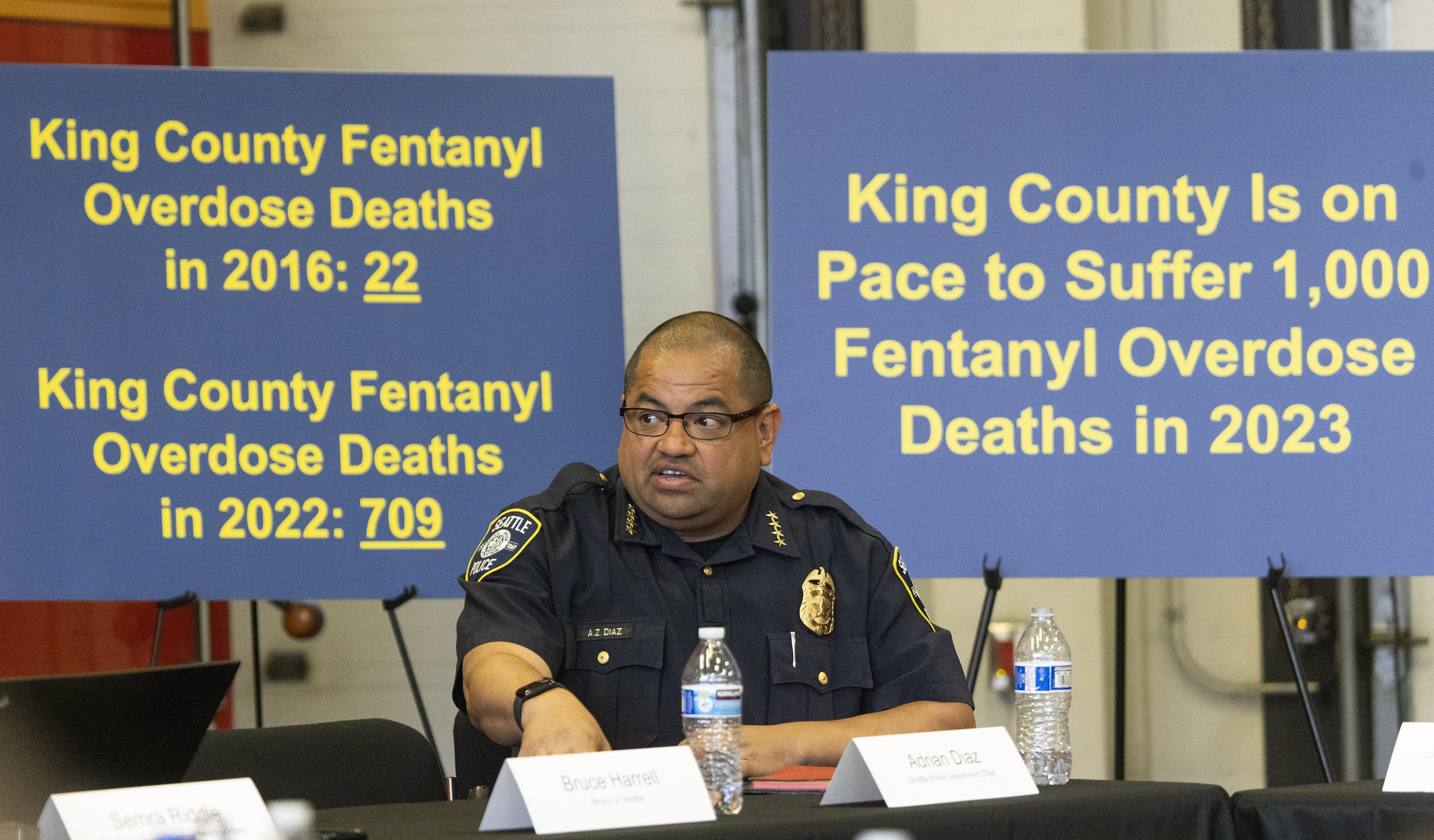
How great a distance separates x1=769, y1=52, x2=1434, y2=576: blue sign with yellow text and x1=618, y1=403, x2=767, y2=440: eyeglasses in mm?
965

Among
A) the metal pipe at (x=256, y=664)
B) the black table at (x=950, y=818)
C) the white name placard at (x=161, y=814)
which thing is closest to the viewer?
the white name placard at (x=161, y=814)

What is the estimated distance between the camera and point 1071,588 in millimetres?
3939

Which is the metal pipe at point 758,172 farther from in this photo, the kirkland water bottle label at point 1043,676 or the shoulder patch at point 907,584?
the kirkland water bottle label at point 1043,676

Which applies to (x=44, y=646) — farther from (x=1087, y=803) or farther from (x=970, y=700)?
(x=1087, y=803)

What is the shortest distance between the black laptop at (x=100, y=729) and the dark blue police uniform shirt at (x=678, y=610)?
58 centimetres

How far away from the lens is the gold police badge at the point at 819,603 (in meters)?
2.19

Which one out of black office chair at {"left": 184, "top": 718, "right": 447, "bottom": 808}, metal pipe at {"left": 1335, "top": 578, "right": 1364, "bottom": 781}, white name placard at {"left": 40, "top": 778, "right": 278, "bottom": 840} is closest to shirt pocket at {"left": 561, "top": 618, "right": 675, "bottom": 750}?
black office chair at {"left": 184, "top": 718, "right": 447, "bottom": 808}

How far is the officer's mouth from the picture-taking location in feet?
6.97

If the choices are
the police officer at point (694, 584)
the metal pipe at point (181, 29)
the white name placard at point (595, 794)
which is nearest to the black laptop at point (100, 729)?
the white name placard at point (595, 794)

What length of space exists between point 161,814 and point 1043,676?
99 cm

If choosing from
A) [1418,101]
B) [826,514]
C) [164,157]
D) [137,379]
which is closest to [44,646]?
[137,379]

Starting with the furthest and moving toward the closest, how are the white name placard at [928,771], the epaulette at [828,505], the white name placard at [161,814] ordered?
the epaulette at [828,505] → the white name placard at [928,771] → the white name placard at [161,814]

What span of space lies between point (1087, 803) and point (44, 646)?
2.99 meters

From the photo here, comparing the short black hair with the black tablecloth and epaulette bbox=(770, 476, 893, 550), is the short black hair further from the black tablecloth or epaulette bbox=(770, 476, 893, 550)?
the black tablecloth
